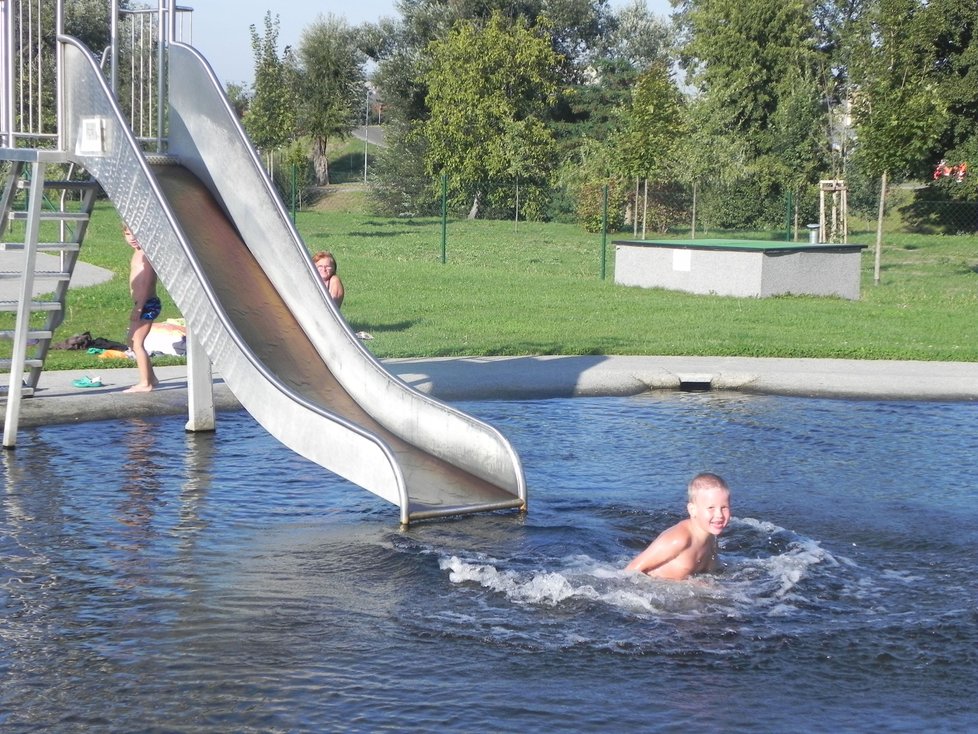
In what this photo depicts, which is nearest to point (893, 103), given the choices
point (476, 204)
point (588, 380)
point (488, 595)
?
point (588, 380)

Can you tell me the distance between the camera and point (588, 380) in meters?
14.2

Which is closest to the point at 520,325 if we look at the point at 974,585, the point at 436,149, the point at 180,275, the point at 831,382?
the point at 831,382

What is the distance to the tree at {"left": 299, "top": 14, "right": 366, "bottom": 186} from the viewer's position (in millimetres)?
67875

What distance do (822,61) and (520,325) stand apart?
42675 mm

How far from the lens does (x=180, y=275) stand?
31.7ft

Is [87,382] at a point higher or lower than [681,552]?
higher

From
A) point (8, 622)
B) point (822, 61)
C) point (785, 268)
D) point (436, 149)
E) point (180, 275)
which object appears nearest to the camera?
point (8, 622)

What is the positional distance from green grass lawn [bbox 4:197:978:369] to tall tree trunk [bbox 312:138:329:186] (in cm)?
3334

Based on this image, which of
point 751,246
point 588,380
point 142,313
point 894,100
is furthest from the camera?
point 894,100

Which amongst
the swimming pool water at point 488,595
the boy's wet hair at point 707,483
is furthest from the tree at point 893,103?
the boy's wet hair at point 707,483

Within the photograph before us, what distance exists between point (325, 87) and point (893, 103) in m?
45.6

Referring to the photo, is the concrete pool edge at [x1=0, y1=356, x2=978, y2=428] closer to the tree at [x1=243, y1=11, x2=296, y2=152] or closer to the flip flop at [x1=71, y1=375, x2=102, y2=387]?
the flip flop at [x1=71, y1=375, x2=102, y2=387]

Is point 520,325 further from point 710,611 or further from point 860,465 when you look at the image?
point 710,611

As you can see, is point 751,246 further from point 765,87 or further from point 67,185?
point 765,87
